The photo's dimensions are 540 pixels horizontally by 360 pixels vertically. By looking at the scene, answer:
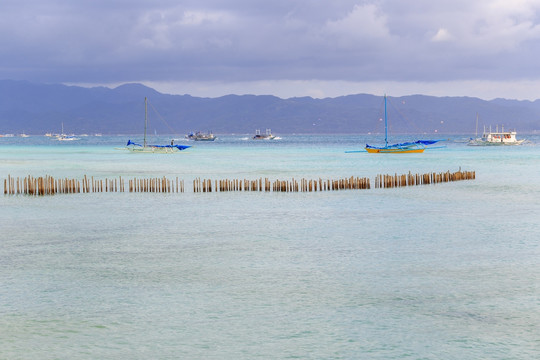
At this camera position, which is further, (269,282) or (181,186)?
(181,186)

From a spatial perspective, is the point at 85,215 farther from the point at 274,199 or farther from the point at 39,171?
the point at 39,171

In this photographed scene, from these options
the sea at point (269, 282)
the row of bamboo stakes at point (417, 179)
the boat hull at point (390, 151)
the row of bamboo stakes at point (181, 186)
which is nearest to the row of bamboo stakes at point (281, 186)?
the row of bamboo stakes at point (181, 186)

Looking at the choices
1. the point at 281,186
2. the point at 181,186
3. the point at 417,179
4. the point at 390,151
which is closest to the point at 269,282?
the point at 181,186

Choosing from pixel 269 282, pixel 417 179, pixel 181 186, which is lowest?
pixel 269 282

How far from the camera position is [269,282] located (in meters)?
21.2

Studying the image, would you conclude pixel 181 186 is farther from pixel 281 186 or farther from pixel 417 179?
pixel 417 179

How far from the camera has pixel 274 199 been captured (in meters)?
44.4

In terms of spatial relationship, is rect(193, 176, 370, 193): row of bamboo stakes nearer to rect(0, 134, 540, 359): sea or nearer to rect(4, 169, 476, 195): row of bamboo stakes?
rect(4, 169, 476, 195): row of bamboo stakes

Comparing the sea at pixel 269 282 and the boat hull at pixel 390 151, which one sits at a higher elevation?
the boat hull at pixel 390 151

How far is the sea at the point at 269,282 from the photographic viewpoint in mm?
15531

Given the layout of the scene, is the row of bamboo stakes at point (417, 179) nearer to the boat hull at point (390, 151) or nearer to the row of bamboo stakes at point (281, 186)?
the row of bamboo stakes at point (281, 186)

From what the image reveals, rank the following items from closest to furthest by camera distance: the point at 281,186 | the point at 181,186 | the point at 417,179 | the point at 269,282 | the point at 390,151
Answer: the point at 269,282 < the point at 181,186 < the point at 281,186 < the point at 417,179 < the point at 390,151

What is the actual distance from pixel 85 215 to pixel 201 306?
2032 cm

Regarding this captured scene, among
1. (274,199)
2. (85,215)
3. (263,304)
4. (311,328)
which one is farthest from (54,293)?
(274,199)
